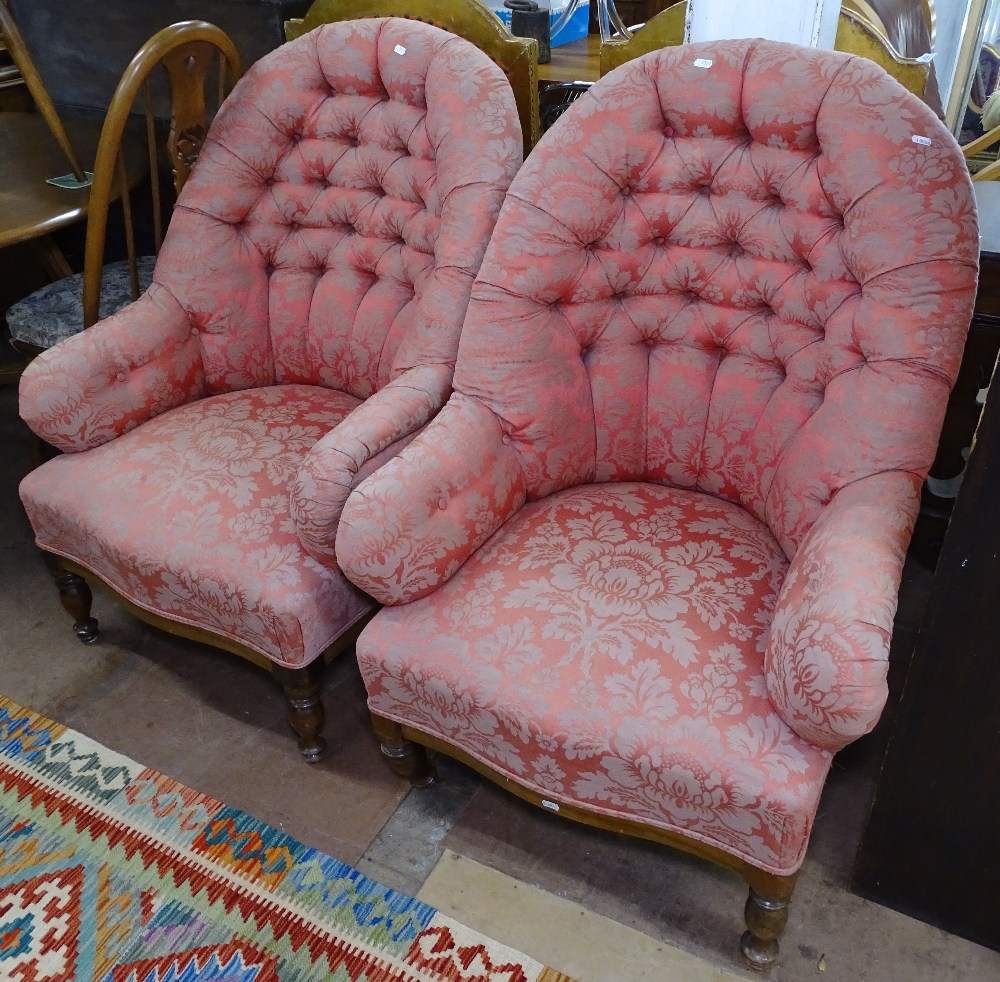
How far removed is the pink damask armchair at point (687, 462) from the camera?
1.07m

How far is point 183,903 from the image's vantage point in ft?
4.26

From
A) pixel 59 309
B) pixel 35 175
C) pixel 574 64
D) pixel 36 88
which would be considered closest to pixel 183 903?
pixel 59 309

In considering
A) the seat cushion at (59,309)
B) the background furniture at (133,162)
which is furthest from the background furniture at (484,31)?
the seat cushion at (59,309)

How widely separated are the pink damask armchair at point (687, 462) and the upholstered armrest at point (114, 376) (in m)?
0.62

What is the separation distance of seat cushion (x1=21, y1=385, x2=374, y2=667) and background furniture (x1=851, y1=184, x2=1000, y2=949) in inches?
31.8

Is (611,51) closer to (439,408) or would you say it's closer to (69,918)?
(439,408)

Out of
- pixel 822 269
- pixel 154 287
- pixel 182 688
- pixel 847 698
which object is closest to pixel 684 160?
pixel 822 269

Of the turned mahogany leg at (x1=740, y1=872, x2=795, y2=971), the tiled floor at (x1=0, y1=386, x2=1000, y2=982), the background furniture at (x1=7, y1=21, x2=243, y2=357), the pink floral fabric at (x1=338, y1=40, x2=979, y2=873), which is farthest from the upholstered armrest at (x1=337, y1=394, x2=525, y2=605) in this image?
the background furniture at (x1=7, y1=21, x2=243, y2=357)

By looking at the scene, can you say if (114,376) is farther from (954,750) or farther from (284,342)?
(954,750)

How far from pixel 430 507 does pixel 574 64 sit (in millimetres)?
1224

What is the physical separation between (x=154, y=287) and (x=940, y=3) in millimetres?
2643

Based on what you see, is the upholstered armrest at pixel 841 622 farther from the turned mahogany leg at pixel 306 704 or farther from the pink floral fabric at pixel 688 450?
the turned mahogany leg at pixel 306 704

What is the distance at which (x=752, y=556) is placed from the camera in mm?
1290

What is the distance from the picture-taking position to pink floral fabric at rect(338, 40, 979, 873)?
1067 millimetres
